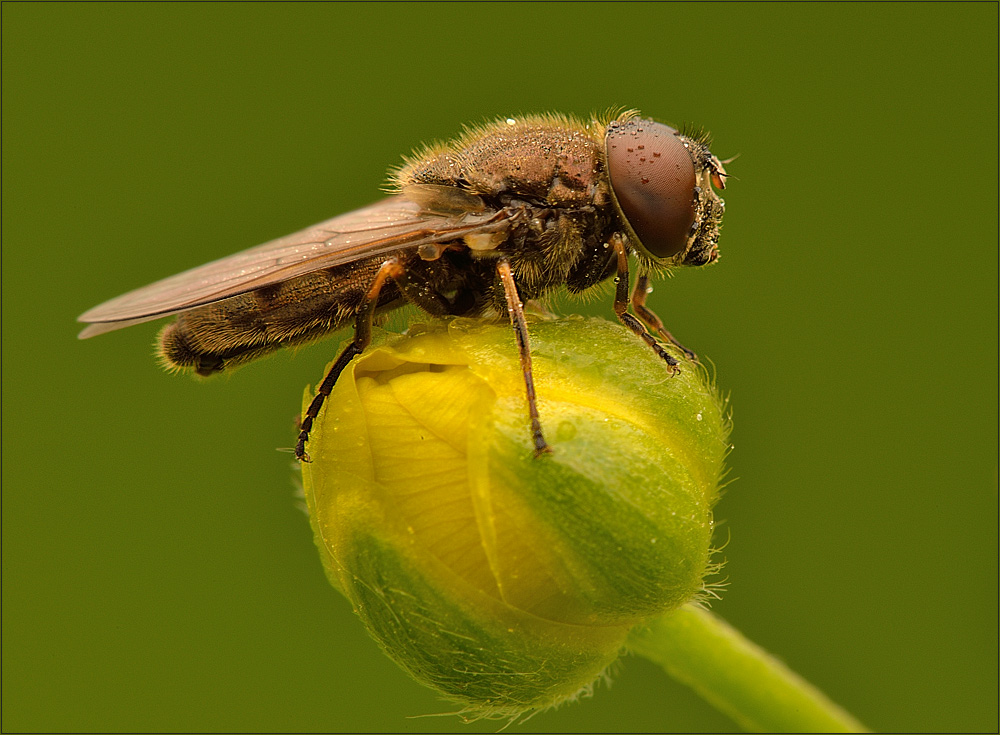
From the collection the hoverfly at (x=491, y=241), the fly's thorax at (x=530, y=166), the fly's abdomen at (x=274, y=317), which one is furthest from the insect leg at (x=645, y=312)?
the fly's abdomen at (x=274, y=317)

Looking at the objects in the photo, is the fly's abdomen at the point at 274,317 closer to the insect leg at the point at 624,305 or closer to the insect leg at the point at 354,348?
the insect leg at the point at 354,348

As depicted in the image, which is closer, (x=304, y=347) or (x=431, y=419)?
(x=431, y=419)

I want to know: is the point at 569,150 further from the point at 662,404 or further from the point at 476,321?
the point at 662,404

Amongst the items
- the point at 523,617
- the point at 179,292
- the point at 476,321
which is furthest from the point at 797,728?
the point at 179,292

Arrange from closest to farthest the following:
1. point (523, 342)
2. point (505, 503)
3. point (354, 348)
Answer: point (505, 503) → point (523, 342) → point (354, 348)

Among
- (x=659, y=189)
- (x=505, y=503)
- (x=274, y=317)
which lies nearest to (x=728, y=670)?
(x=505, y=503)

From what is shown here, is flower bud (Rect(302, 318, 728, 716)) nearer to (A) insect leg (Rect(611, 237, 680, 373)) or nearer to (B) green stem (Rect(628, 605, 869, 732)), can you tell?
(A) insect leg (Rect(611, 237, 680, 373))

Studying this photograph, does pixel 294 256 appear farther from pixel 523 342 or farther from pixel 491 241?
pixel 523 342

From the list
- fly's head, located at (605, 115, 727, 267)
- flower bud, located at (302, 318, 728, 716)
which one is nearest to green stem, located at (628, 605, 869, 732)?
flower bud, located at (302, 318, 728, 716)
